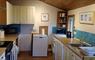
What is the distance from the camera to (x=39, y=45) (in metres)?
6.95

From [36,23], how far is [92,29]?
4138 millimetres

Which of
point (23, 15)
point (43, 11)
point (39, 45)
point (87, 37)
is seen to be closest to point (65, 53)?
point (87, 37)

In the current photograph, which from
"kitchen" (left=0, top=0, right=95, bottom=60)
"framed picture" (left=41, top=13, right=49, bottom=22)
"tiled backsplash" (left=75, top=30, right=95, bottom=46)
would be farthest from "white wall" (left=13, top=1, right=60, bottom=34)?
"tiled backsplash" (left=75, top=30, right=95, bottom=46)

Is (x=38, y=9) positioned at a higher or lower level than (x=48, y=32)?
higher

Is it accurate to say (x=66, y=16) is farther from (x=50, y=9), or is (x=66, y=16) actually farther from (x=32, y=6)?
(x=32, y=6)

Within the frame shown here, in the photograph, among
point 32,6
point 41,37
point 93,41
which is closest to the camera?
point 93,41

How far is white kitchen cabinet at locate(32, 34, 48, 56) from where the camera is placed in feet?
22.8

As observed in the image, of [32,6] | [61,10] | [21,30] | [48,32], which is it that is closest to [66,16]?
[61,10]

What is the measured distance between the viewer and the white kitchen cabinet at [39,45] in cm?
695

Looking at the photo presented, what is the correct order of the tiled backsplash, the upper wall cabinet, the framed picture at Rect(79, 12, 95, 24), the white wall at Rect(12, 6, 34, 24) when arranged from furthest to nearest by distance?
1. the white wall at Rect(12, 6, 34, 24)
2. the upper wall cabinet
3. the framed picture at Rect(79, 12, 95, 24)
4. the tiled backsplash

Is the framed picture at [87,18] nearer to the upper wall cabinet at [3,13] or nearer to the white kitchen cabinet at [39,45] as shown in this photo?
the white kitchen cabinet at [39,45]

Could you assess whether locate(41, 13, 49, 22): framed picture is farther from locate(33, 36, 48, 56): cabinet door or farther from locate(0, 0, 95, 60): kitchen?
locate(33, 36, 48, 56): cabinet door

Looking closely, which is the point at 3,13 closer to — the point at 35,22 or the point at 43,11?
the point at 35,22

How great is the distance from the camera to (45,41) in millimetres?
6984
